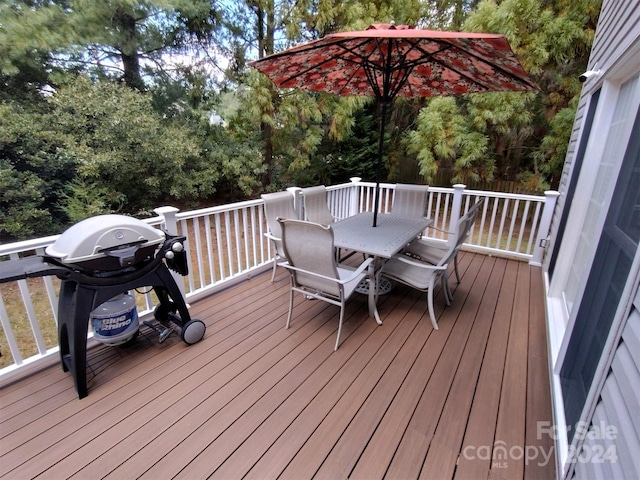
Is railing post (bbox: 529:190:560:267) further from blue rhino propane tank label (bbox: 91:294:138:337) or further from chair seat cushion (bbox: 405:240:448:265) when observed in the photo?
blue rhino propane tank label (bbox: 91:294:138:337)

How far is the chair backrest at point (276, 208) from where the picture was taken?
3.40m

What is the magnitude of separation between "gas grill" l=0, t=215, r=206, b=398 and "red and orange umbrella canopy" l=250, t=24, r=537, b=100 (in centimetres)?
176

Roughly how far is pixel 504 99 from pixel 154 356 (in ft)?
22.9

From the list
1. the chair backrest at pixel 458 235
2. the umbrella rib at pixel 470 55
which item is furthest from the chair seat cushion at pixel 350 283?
the umbrella rib at pixel 470 55

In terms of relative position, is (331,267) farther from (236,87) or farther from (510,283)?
(236,87)

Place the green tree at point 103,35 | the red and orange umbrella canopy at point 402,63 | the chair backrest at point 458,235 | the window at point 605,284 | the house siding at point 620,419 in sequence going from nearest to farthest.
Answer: the house siding at point 620,419 → the window at point 605,284 → the red and orange umbrella canopy at point 402,63 → the chair backrest at point 458,235 → the green tree at point 103,35

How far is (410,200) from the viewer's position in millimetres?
4207

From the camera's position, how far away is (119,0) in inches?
218

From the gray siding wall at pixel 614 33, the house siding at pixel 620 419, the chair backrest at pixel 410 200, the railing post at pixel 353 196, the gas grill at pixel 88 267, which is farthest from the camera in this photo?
the railing post at pixel 353 196

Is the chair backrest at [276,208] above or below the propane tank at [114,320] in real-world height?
above

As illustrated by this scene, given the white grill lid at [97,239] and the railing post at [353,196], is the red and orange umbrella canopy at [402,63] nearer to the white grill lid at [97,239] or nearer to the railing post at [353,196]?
the railing post at [353,196]

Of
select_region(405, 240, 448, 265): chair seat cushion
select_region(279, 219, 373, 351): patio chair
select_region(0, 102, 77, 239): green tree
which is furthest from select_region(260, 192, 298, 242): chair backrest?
select_region(0, 102, 77, 239): green tree

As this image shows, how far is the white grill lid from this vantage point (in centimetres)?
178

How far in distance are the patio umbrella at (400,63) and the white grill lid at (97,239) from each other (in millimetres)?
1695
